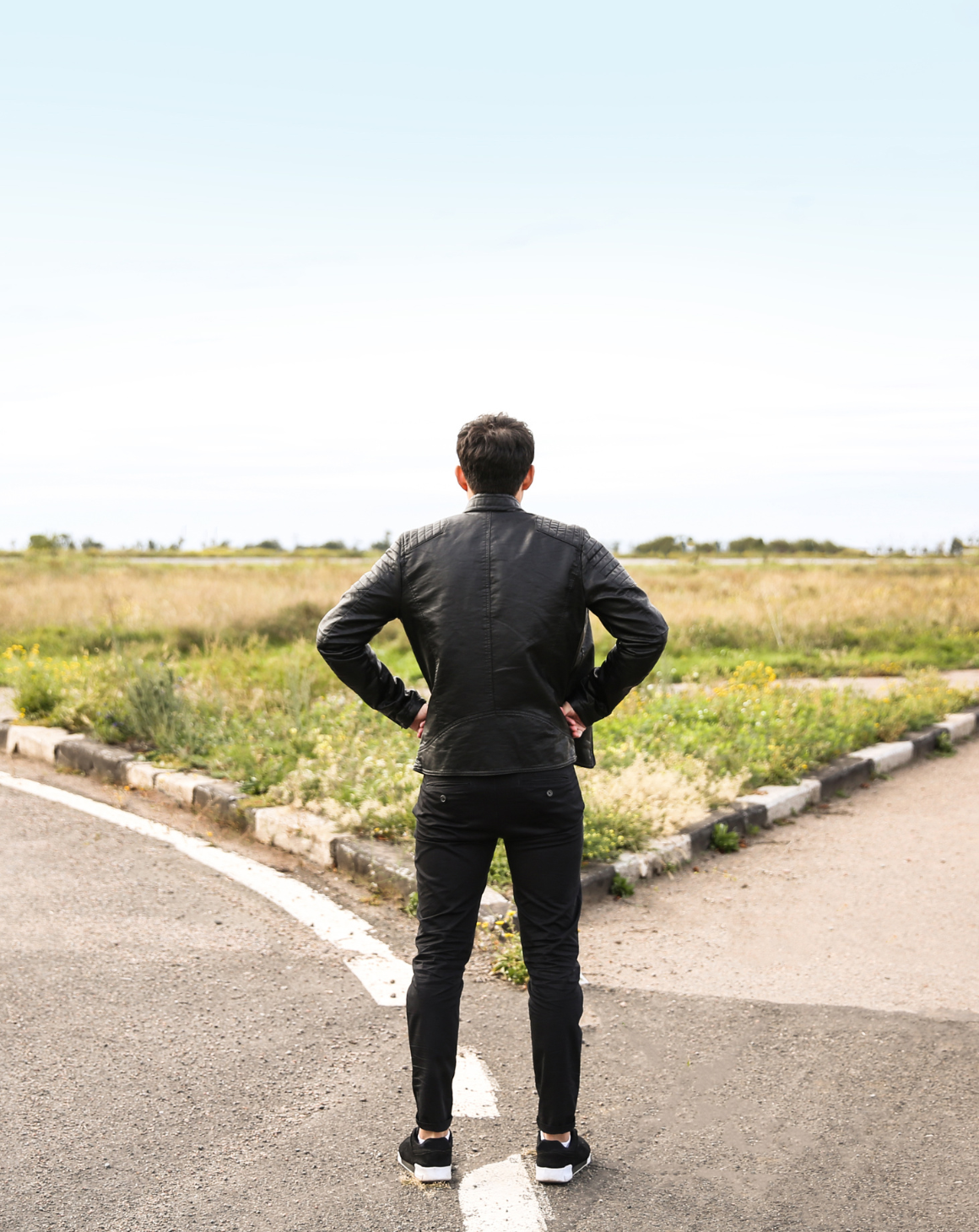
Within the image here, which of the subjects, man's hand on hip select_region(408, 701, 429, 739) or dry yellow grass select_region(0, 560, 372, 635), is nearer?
man's hand on hip select_region(408, 701, 429, 739)

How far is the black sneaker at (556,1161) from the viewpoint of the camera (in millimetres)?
2909

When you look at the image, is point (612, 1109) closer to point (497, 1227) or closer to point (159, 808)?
point (497, 1227)

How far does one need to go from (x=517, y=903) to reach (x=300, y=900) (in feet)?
8.53

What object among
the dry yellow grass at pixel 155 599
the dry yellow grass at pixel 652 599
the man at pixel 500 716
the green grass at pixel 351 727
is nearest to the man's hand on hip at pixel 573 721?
the man at pixel 500 716

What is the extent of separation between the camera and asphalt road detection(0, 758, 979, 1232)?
9.23ft

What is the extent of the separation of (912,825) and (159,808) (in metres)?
5.20

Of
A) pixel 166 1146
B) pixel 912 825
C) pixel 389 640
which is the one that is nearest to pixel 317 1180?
pixel 166 1146

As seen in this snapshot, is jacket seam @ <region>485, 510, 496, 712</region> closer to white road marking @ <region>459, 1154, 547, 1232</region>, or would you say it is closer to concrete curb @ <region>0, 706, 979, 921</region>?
white road marking @ <region>459, 1154, 547, 1232</region>

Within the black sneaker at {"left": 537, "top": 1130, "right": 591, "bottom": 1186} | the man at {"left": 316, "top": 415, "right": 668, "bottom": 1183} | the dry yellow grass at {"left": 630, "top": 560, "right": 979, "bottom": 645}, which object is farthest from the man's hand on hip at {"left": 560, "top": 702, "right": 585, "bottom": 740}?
the dry yellow grass at {"left": 630, "top": 560, "right": 979, "bottom": 645}

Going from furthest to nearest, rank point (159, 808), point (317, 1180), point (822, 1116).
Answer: point (159, 808) < point (822, 1116) < point (317, 1180)

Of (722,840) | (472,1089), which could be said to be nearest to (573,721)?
(472,1089)

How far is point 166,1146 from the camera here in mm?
3059

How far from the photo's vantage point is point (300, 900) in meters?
5.17

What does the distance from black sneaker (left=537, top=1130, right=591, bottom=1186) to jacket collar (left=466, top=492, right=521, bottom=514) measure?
182 cm
